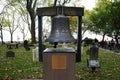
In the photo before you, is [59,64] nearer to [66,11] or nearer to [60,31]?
[60,31]

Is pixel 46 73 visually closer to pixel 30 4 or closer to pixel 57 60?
pixel 57 60

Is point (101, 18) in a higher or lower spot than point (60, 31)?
higher

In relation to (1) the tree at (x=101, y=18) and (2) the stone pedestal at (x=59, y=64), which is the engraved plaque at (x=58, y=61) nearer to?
(2) the stone pedestal at (x=59, y=64)

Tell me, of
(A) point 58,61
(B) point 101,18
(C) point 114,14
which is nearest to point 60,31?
(A) point 58,61

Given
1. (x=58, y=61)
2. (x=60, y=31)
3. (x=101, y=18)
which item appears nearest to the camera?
(x=60, y=31)

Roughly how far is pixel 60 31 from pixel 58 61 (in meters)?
0.95

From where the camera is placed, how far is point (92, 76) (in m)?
18.0

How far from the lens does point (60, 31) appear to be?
11945 mm

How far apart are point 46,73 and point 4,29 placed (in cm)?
7969

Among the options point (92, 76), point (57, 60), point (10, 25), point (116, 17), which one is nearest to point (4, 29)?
point (10, 25)

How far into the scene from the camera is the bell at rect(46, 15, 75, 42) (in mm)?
11710

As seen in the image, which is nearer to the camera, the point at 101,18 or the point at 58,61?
the point at 58,61

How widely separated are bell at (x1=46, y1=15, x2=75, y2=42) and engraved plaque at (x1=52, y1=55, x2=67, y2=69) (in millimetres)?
650

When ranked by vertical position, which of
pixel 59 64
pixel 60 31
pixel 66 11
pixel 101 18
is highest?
pixel 101 18
